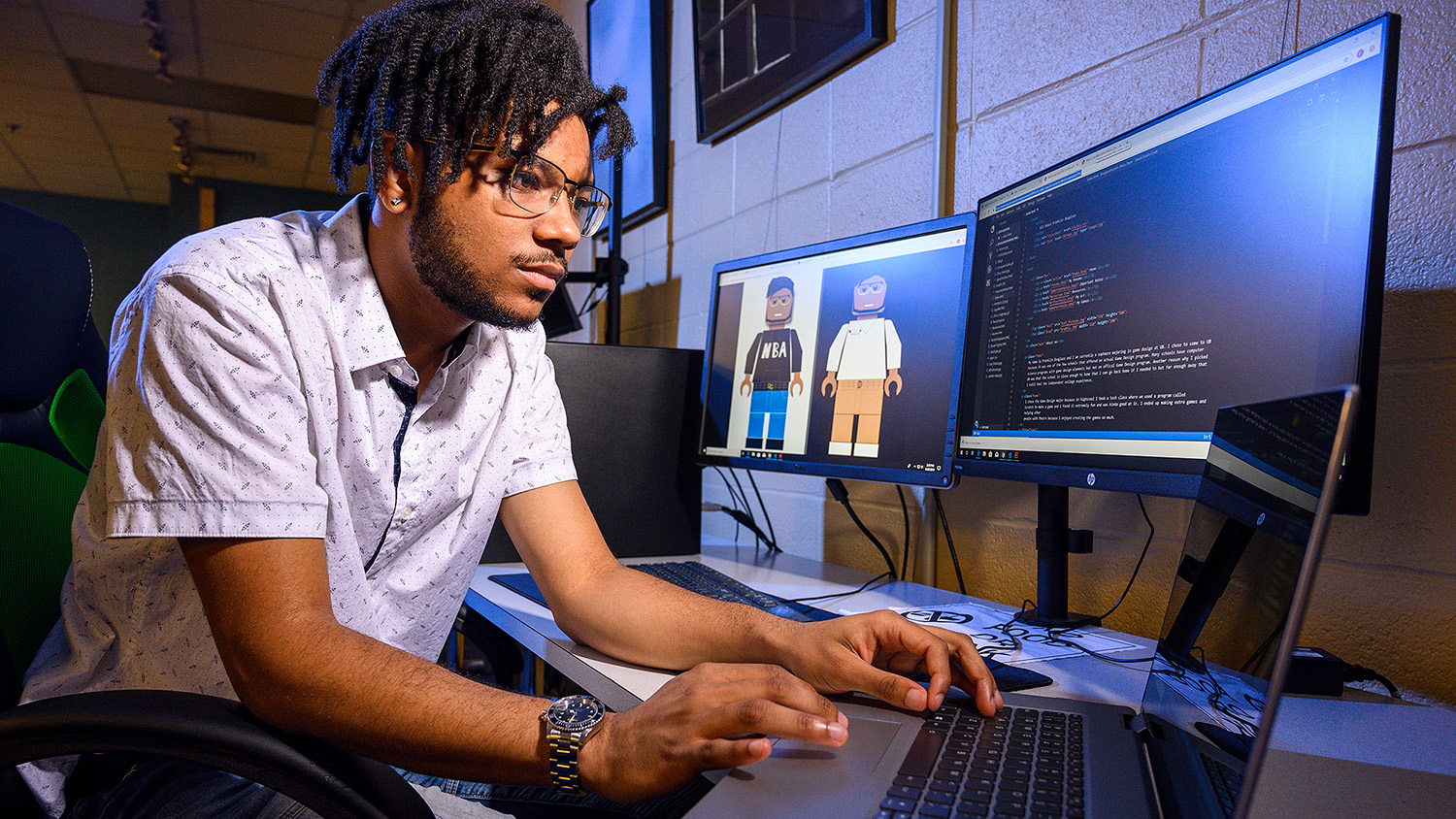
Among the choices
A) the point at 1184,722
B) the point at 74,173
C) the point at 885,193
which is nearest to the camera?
the point at 1184,722

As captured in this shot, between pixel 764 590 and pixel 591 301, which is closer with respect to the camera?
pixel 764 590

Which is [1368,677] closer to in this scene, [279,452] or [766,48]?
[279,452]

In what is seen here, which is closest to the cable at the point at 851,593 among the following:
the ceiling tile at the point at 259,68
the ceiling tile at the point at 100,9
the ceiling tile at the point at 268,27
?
the ceiling tile at the point at 268,27

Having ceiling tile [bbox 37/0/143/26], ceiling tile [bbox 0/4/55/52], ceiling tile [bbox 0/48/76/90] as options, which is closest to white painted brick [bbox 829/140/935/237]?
ceiling tile [bbox 37/0/143/26]

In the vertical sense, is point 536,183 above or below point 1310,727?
above

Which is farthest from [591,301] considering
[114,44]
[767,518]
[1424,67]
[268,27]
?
[114,44]

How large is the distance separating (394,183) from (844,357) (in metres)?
0.63

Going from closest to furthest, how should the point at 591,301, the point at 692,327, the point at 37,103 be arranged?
1. the point at 692,327
2. the point at 591,301
3. the point at 37,103

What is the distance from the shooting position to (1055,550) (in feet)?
3.18

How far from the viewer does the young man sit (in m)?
0.62

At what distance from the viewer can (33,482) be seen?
0.85 m

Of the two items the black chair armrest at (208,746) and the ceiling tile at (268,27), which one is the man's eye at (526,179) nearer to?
the black chair armrest at (208,746)

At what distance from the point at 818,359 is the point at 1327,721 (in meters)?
0.77

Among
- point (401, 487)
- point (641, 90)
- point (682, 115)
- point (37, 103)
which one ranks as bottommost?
point (401, 487)
